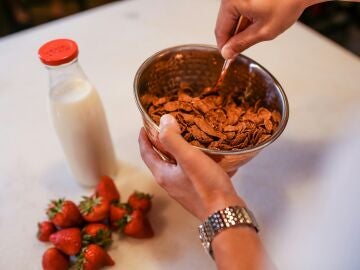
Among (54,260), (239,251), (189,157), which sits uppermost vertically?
(189,157)

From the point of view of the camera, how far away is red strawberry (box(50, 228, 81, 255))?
0.68 metres

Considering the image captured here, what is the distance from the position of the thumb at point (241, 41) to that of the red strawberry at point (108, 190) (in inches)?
13.4

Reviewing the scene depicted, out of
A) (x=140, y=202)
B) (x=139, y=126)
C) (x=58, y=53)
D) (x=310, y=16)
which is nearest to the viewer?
(x=58, y=53)

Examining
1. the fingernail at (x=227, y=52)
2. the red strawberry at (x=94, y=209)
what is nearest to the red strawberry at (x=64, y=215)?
the red strawberry at (x=94, y=209)

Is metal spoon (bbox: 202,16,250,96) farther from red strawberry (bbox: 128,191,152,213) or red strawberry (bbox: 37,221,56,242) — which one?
red strawberry (bbox: 37,221,56,242)

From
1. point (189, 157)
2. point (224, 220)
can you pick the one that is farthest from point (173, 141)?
point (224, 220)

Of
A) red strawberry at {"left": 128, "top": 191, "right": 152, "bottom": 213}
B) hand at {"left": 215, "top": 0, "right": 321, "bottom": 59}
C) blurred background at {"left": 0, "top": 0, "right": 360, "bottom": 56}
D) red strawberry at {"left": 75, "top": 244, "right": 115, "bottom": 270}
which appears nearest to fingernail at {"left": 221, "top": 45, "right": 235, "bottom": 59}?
hand at {"left": 215, "top": 0, "right": 321, "bottom": 59}

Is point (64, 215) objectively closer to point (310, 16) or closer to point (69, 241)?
point (69, 241)

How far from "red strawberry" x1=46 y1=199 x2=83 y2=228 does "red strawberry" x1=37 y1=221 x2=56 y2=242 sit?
0.05 feet

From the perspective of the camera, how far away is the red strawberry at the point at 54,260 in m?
0.68

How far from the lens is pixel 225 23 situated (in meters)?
0.71

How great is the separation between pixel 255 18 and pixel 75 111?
0.37 m

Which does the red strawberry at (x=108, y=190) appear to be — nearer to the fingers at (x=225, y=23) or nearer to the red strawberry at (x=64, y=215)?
the red strawberry at (x=64, y=215)

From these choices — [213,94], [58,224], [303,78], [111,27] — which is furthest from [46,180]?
[303,78]
